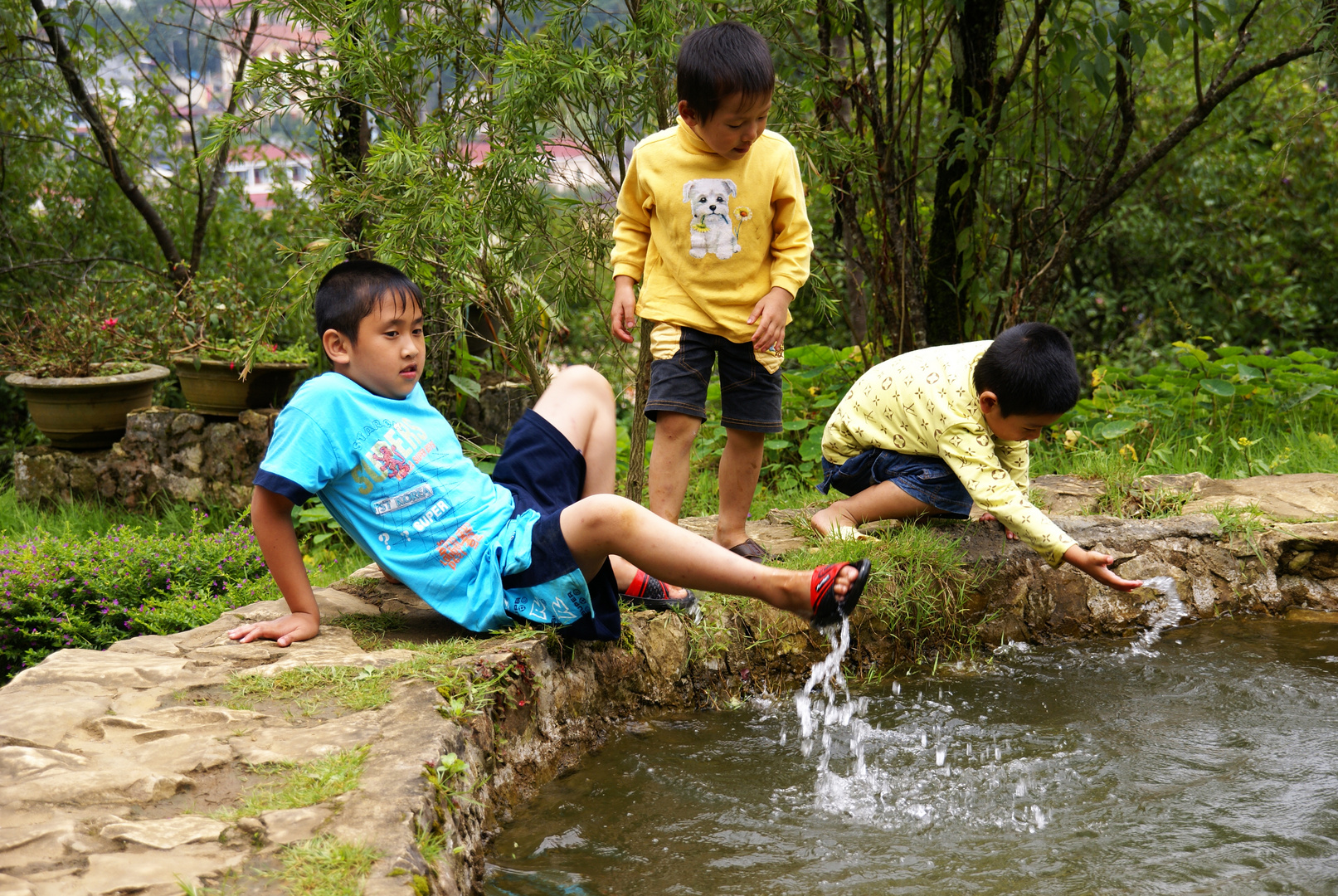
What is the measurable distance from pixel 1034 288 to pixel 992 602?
205cm

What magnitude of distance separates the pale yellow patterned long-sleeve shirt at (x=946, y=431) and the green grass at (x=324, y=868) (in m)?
2.01

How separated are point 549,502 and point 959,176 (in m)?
2.81

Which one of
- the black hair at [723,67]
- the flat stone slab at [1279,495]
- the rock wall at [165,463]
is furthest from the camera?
the rock wall at [165,463]

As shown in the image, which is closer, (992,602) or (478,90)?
(992,602)

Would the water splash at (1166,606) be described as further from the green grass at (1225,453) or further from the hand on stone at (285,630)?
the hand on stone at (285,630)

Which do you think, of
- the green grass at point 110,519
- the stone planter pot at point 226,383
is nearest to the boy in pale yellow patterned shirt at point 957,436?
the green grass at point 110,519

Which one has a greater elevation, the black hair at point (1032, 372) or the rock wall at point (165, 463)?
the black hair at point (1032, 372)

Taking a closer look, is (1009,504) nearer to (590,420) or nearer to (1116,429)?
(590,420)

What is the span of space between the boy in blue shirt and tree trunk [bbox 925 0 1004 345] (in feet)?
8.36

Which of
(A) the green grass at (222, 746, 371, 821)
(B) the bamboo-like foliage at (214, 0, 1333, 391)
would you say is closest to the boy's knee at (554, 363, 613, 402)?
(B) the bamboo-like foliage at (214, 0, 1333, 391)

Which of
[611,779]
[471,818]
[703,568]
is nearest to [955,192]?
[703,568]

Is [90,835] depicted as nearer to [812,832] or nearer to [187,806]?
[187,806]

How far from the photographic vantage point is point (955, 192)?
14.6 ft

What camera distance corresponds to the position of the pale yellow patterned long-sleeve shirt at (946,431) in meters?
2.89
